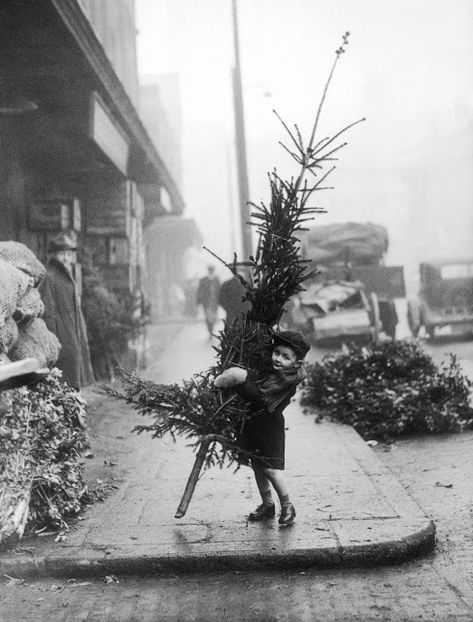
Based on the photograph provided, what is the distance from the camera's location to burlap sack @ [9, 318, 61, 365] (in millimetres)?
4922

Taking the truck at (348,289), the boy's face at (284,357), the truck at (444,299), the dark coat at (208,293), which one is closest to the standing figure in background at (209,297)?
the dark coat at (208,293)

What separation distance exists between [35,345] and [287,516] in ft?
6.58

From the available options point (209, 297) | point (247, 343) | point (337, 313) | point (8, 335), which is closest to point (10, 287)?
point (8, 335)

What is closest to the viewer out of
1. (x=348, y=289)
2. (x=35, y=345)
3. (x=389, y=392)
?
(x=35, y=345)

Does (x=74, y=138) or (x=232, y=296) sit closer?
(x=74, y=138)

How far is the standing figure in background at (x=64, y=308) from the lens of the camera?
755 cm

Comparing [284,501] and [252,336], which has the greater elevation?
[252,336]

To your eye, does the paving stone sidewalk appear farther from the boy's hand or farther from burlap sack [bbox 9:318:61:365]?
burlap sack [bbox 9:318:61:365]

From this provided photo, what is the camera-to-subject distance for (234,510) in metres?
4.75

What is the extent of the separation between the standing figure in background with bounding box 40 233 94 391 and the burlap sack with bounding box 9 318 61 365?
2.28 meters

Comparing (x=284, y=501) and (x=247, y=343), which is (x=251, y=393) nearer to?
(x=247, y=343)

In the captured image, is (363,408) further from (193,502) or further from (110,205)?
(110,205)

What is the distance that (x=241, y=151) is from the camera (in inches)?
681

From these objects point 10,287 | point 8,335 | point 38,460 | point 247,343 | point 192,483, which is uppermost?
point 10,287
